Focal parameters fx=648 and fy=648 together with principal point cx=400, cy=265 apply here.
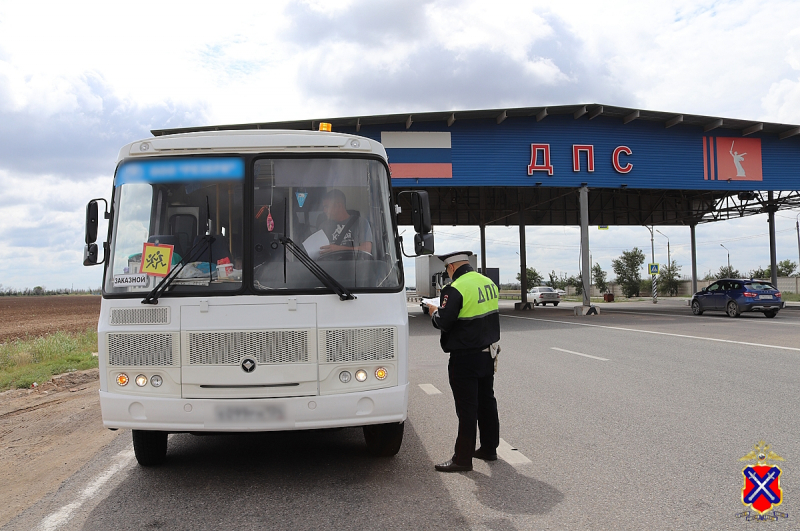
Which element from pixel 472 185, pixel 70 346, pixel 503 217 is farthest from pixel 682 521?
pixel 503 217

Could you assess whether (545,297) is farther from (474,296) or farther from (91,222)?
(91,222)

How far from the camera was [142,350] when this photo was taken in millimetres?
4832

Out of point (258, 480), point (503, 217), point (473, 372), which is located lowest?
point (258, 480)

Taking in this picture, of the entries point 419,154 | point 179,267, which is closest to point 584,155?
point 419,154

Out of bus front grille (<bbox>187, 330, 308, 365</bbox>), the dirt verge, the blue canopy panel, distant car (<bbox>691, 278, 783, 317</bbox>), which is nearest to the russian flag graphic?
the blue canopy panel

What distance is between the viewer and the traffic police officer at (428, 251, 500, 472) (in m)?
5.28

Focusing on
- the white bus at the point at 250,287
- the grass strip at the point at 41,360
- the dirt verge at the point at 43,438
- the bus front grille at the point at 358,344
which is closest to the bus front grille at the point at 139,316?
the white bus at the point at 250,287

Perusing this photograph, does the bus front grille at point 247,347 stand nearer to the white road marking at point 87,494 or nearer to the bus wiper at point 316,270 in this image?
the bus wiper at point 316,270

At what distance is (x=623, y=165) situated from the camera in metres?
29.2

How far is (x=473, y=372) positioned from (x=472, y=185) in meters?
23.3

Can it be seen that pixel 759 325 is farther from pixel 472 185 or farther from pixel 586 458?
pixel 586 458

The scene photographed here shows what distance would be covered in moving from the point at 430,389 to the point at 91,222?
5605 millimetres

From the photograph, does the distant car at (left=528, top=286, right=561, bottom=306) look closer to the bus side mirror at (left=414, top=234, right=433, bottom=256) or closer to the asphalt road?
the asphalt road

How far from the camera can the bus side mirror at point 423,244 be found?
5691 mm
